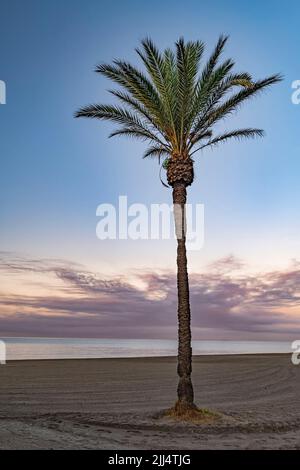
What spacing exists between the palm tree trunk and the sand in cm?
109

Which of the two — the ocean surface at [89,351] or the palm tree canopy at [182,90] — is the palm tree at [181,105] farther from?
the ocean surface at [89,351]

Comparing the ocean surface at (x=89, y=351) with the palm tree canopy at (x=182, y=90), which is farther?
the ocean surface at (x=89, y=351)

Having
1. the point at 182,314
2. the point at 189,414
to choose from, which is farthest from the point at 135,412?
the point at 182,314

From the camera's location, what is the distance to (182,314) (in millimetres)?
15516

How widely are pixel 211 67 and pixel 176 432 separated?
1130cm

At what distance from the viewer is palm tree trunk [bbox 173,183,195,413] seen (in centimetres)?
1534

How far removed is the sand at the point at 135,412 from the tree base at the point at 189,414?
37 centimetres

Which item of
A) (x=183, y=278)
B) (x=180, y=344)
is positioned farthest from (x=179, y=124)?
(x=180, y=344)

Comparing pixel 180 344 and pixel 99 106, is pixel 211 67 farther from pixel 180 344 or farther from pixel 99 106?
pixel 180 344

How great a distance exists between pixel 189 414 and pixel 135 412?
2339 mm

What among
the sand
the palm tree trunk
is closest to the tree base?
the palm tree trunk

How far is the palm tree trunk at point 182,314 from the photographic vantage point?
15336 millimetres

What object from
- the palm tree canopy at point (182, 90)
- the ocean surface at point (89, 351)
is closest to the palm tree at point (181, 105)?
the palm tree canopy at point (182, 90)
